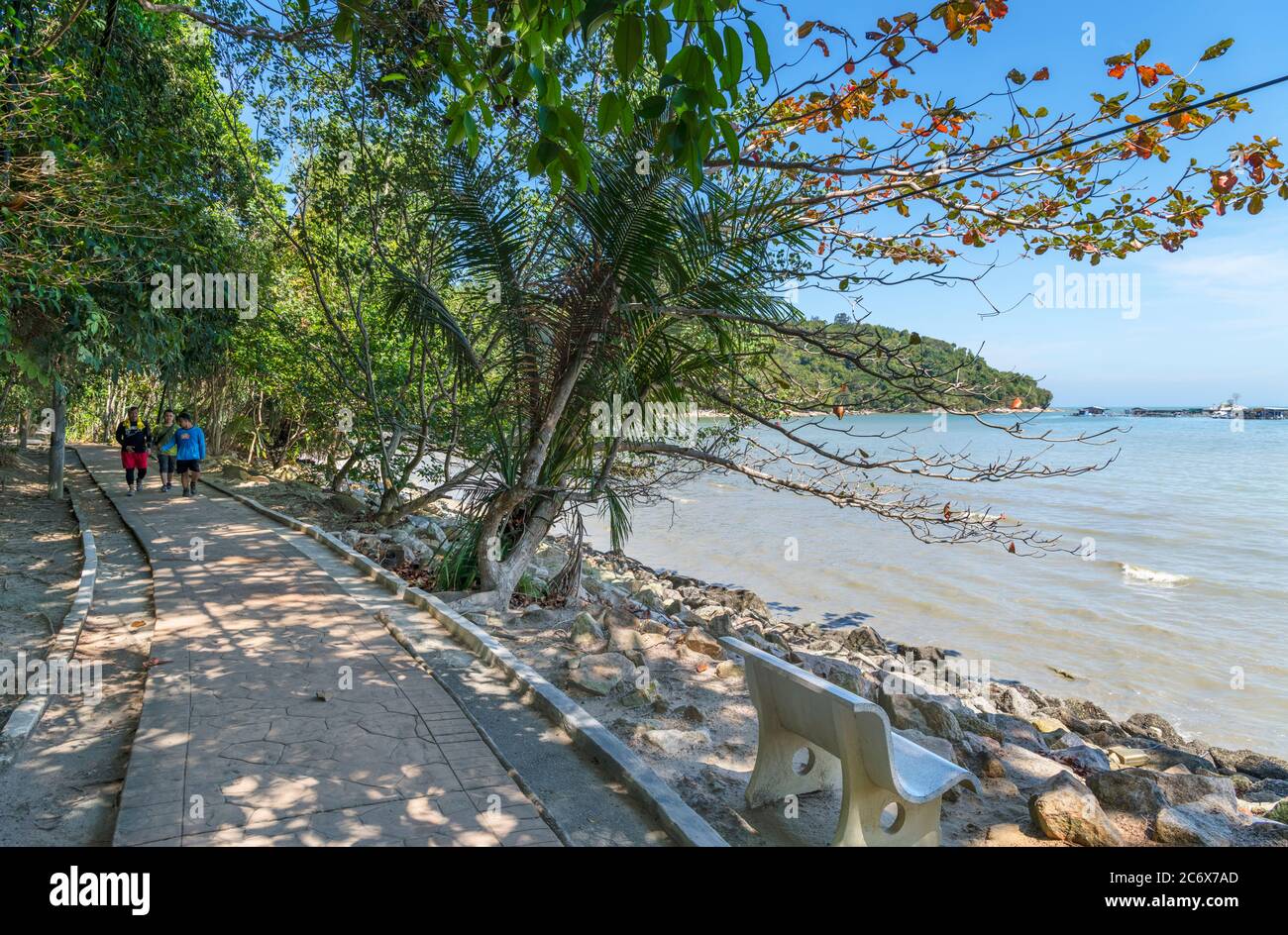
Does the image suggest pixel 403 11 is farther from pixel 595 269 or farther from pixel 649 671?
pixel 649 671

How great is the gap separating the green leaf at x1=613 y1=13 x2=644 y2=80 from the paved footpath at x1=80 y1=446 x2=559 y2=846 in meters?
3.01

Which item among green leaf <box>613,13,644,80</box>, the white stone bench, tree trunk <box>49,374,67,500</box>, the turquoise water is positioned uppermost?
green leaf <box>613,13,644,80</box>

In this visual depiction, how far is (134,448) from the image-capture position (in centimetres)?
1558

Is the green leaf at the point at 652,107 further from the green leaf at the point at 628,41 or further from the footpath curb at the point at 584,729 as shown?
the footpath curb at the point at 584,729

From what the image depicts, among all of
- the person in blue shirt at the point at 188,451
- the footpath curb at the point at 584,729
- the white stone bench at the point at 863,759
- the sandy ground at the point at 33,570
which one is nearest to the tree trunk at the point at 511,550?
the footpath curb at the point at 584,729

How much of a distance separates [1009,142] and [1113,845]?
4741 mm

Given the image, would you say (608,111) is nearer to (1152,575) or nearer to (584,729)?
(584,729)

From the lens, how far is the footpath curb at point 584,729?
11.8 ft

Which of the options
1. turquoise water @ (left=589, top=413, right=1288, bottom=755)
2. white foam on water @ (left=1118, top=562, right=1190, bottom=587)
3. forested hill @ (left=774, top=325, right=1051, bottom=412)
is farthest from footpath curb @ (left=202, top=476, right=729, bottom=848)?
white foam on water @ (left=1118, top=562, right=1190, bottom=587)

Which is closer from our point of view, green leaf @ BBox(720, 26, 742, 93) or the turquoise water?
green leaf @ BBox(720, 26, 742, 93)

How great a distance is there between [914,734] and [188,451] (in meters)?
14.6

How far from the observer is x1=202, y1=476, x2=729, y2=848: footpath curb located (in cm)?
358

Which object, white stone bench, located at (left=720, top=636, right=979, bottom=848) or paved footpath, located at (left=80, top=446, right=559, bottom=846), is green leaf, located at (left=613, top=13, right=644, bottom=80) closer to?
white stone bench, located at (left=720, top=636, right=979, bottom=848)

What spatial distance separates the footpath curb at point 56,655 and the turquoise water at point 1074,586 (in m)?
5.90
